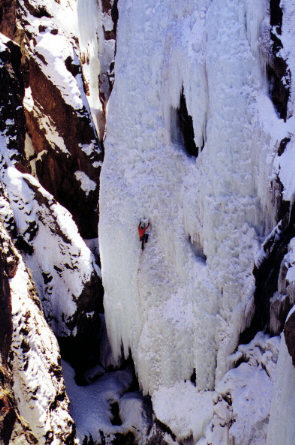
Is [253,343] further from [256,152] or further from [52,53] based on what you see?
A: [52,53]

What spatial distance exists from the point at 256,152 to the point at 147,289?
242 cm

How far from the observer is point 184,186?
235 inches

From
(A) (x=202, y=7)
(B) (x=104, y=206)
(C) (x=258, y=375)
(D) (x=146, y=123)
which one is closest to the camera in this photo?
(C) (x=258, y=375)

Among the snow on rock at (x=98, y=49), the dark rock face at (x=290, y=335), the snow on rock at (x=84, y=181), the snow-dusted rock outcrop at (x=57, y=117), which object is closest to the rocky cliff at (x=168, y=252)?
the dark rock face at (x=290, y=335)

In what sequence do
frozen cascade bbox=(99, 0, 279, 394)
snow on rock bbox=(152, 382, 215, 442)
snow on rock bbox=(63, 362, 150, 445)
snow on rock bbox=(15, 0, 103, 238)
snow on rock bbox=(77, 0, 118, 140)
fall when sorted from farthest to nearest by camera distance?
snow on rock bbox=(15, 0, 103, 238)
snow on rock bbox=(77, 0, 118, 140)
snow on rock bbox=(63, 362, 150, 445)
snow on rock bbox=(152, 382, 215, 442)
frozen cascade bbox=(99, 0, 279, 394)

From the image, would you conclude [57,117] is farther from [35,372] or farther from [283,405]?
[283,405]

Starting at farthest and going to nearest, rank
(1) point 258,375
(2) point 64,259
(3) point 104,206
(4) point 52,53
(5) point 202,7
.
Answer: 1. (4) point 52,53
2. (2) point 64,259
3. (3) point 104,206
4. (5) point 202,7
5. (1) point 258,375

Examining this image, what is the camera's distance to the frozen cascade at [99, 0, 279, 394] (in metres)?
5.17

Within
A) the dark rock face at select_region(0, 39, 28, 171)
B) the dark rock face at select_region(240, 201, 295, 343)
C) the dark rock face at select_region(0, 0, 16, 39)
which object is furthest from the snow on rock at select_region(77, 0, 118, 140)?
the dark rock face at select_region(240, 201, 295, 343)

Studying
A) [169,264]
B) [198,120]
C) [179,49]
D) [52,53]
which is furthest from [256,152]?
[52,53]

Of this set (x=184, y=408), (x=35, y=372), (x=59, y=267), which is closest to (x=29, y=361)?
(x=35, y=372)

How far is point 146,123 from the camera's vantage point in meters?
6.09

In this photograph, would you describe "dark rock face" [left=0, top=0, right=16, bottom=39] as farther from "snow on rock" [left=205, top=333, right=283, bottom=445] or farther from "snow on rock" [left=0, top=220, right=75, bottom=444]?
"snow on rock" [left=205, top=333, right=283, bottom=445]

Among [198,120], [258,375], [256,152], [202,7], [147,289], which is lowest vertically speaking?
[258,375]
